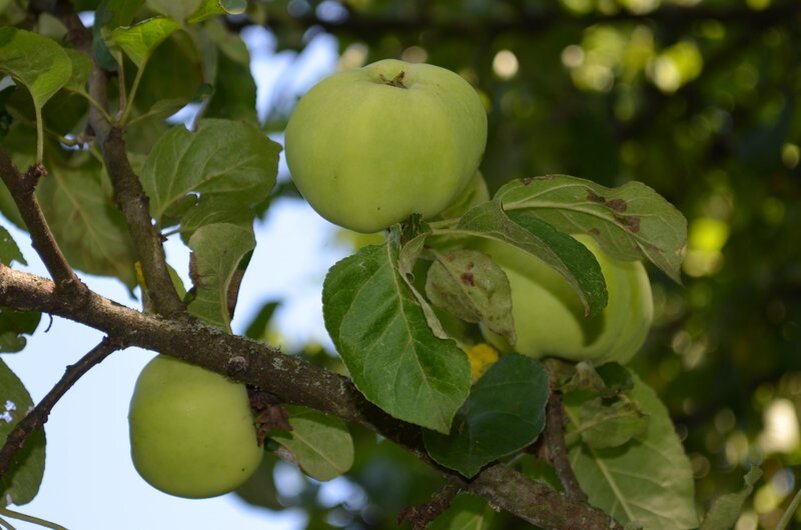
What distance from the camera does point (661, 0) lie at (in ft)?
11.5

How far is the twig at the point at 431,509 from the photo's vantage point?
1009 mm

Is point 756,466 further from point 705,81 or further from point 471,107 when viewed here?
point 705,81

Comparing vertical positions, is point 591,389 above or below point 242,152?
below

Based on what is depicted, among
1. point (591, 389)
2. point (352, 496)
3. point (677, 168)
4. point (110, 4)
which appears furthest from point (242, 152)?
point (677, 168)

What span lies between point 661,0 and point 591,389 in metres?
2.65

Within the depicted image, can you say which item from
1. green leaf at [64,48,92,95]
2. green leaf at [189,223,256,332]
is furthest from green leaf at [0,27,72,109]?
green leaf at [189,223,256,332]

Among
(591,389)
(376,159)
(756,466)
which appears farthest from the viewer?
(591,389)

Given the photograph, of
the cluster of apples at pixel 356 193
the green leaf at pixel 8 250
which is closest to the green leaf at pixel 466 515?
the cluster of apples at pixel 356 193

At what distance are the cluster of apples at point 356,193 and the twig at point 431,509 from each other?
0.18 metres

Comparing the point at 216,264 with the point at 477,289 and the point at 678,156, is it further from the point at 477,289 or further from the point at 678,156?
the point at 678,156

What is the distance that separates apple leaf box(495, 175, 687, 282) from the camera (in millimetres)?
1022

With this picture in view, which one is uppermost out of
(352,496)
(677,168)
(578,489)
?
(578,489)

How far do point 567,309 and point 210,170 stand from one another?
0.45 m

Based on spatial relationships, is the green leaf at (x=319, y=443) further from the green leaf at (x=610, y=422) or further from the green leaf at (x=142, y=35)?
the green leaf at (x=142, y=35)
